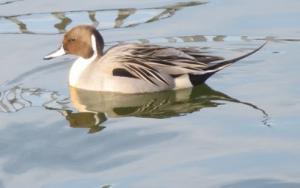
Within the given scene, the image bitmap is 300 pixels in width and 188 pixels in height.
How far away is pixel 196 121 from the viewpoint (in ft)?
25.1

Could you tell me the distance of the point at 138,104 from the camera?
27.2ft

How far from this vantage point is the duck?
8516mm

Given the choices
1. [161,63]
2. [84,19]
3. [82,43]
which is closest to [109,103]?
[161,63]

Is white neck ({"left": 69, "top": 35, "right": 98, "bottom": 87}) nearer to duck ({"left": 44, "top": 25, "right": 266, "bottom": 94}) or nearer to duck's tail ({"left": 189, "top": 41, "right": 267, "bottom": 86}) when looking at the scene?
duck ({"left": 44, "top": 25, "right": 266, "bottom": 94})

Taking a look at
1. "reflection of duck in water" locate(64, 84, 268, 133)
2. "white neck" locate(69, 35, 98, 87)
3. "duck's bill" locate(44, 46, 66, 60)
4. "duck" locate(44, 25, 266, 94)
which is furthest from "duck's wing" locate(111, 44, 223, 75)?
"duck's bill" locate(44, 46, 66, 60)

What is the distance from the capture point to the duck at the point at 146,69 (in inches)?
335

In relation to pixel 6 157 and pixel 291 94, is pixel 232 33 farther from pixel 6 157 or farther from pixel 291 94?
pixel 6 157

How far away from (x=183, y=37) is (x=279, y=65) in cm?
131

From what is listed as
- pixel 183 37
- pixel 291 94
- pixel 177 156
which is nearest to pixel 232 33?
pixel 183 37

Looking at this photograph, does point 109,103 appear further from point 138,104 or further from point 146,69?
point 146,69

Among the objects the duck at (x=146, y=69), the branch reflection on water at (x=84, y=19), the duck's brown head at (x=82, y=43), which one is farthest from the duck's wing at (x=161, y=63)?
the branch reflection on water at (x=84, y=19)

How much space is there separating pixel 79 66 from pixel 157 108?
101cm

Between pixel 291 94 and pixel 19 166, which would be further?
pixel 291 94

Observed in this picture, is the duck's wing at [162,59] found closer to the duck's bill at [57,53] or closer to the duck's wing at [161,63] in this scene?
the duck's wing at [161,63]
